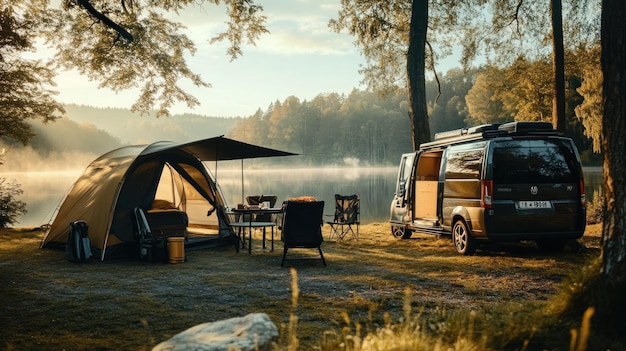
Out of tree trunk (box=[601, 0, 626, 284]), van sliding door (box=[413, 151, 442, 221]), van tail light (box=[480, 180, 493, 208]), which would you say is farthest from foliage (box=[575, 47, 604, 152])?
tree trunk (box=[601, 0, 626, 284])

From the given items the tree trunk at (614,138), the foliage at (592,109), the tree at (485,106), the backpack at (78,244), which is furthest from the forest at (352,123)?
the tree trunk at (614,138)

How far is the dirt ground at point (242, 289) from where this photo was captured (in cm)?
503

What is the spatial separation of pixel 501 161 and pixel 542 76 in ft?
40.1

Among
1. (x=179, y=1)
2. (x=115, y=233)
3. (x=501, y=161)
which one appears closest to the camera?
(x=501, y=161)

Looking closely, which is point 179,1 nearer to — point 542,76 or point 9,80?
point 9,80

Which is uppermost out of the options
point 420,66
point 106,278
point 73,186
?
point 420,66

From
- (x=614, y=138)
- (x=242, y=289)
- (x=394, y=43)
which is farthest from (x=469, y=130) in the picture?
(x=394, y=43)

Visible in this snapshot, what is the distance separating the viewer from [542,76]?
18.9 m

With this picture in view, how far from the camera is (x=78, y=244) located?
30.2 feet

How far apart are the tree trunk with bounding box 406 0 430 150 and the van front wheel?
4.05 m

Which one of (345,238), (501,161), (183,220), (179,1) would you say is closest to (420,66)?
(345,238)

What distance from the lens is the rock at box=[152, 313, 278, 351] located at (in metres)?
3.16

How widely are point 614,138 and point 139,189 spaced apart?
843 centimetres

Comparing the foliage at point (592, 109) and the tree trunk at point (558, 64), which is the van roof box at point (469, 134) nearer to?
the tree trunk at point (558, 64)
